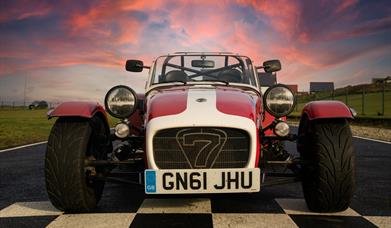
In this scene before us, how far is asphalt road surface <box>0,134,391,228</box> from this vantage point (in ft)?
12.2

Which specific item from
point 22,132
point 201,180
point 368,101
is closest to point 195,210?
point 201,180

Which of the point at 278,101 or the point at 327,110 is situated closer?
the point at 327,110

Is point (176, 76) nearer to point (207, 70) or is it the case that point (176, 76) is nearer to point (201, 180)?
point (207, 70)

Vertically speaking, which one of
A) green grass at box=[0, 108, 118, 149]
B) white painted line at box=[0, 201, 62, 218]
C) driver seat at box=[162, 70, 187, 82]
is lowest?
green grass at box=[0, 108, 118, 149]

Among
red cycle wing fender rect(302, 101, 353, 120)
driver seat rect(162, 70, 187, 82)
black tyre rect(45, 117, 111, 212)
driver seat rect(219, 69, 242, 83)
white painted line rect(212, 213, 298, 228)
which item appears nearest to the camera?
white painted line rect(212, 213, 298, 228)

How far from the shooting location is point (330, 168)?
3.92 metres

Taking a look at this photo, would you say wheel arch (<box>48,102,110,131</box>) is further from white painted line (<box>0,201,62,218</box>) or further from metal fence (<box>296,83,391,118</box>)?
metal fence (<box>296,83,391,118</box>)

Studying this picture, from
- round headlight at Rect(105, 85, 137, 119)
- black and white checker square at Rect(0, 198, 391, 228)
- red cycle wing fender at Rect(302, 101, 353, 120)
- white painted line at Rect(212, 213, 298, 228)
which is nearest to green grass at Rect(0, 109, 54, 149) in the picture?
round headlight at Rect(105, 85, 137, 119)

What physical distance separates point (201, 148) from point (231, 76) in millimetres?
1988

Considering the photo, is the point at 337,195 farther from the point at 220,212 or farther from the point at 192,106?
the point at 192,106

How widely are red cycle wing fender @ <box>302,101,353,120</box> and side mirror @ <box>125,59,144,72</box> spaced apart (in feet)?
7.64

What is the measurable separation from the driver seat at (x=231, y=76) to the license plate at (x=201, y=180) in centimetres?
208

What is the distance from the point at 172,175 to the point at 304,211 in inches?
52.0

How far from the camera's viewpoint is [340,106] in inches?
168
